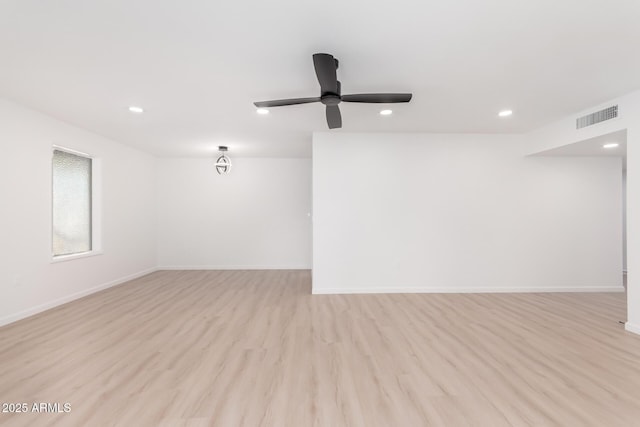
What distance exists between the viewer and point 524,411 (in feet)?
6.33

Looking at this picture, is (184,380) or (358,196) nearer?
(184,380)

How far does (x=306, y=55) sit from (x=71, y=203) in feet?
14.8

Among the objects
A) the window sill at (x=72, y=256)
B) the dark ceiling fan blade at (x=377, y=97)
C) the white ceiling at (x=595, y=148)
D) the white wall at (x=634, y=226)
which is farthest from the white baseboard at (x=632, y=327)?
the window sill at (x=72, y=256)

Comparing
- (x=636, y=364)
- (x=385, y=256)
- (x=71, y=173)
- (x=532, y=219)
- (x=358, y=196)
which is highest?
(x=71, y=173)

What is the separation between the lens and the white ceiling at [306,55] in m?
1.94

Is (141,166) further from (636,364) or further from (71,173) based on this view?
(636,364)

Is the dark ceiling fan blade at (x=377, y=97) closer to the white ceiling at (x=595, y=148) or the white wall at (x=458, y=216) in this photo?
the white wall at (x=458, y=216)

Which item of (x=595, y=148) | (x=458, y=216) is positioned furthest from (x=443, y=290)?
(x=595, y=148)

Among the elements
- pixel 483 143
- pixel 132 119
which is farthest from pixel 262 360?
pixel 483 143

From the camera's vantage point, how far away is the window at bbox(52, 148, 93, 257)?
4.40 metres

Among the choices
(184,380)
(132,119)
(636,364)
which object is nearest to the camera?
(184,380)

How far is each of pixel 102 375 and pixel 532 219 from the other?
5.97 meters

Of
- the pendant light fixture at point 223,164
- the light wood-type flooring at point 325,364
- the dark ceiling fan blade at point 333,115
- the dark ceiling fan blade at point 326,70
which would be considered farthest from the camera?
the pendant light fixture at point 223,164

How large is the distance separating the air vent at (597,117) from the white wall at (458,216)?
1.08 meters
